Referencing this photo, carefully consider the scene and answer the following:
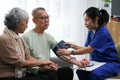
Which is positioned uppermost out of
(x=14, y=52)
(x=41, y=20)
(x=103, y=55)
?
(x=41, y=20)

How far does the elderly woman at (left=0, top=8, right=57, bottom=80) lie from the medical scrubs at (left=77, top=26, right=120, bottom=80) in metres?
0.52

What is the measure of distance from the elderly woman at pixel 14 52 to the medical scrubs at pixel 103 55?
1.71ft

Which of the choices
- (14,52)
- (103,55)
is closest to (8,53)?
(14,52)

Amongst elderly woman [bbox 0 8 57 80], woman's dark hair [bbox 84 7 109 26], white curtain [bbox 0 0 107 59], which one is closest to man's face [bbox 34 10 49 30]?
elderly woman [bbox 0 8 57 80]

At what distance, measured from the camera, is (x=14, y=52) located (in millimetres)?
2248

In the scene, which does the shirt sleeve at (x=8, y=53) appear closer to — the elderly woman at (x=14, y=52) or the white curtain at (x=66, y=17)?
the elderly woman at (x=14, y=52)

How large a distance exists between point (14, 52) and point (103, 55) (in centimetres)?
103

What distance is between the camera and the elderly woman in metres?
2.22

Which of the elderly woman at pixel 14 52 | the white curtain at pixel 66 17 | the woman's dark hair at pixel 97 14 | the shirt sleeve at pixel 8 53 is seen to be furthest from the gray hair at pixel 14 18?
the white curtain at pixel 66 17

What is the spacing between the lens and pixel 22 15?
7.77ft

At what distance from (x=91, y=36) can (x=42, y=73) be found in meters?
0.74

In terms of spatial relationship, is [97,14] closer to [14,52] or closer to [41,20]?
[41,20]

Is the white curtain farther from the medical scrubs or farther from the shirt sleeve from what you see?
the shirt sleeve

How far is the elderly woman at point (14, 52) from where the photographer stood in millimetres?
2225
